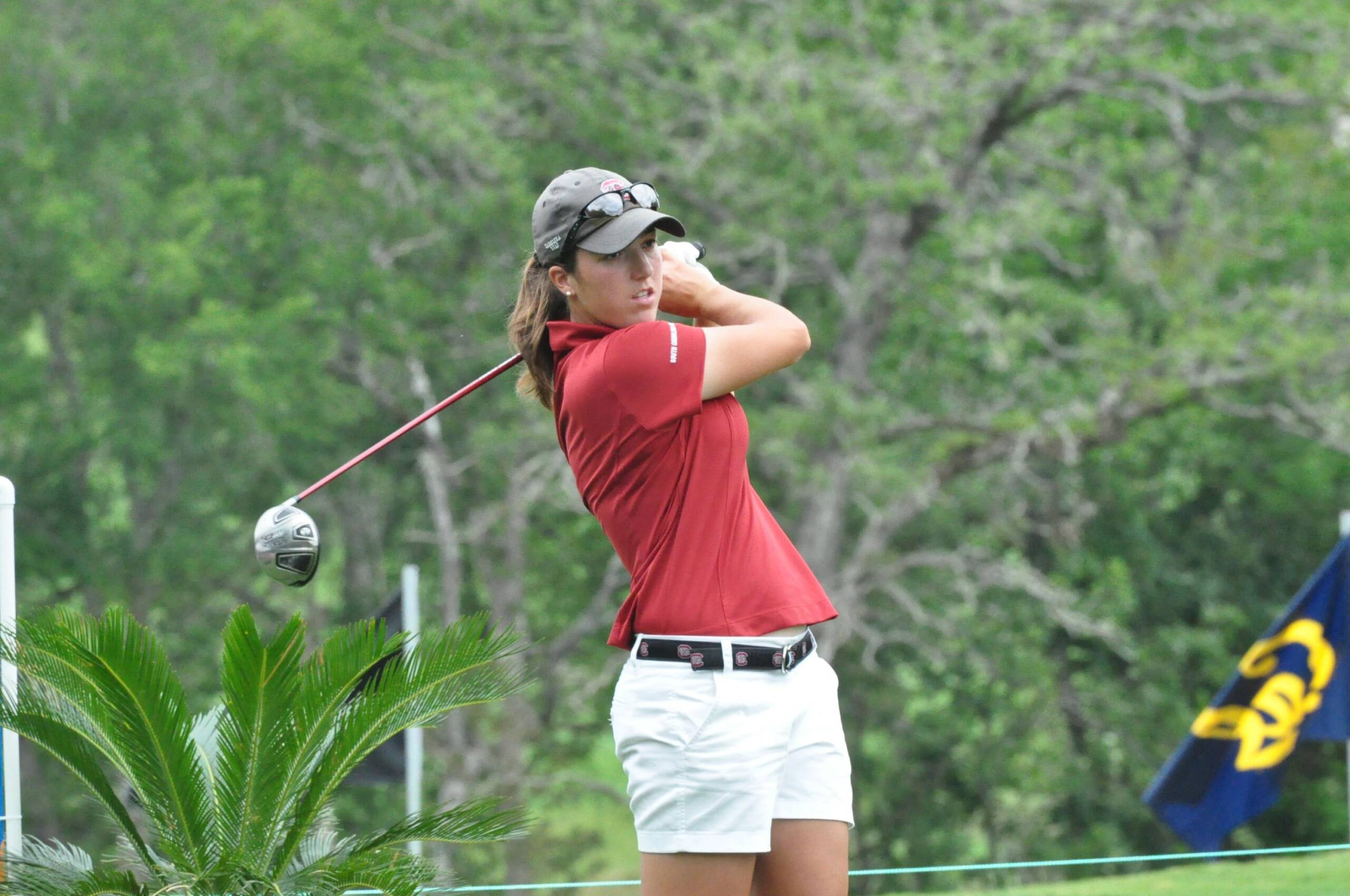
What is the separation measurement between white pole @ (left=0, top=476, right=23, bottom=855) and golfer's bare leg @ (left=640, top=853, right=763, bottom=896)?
186 centimetres

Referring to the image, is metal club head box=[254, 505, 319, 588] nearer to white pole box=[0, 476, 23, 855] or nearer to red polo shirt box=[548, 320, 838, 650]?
white pole box=[0, 476, 23, 855]

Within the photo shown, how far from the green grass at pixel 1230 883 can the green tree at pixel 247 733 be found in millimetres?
2777

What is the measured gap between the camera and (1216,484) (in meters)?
17.4

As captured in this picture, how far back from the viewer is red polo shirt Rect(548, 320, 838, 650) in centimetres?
240

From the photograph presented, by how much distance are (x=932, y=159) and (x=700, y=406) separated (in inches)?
431

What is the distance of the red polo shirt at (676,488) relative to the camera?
2.40 meters

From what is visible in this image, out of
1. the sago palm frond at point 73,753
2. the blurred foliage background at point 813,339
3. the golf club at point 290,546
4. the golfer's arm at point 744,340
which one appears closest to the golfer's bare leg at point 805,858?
the golfer's arm at point 744,340

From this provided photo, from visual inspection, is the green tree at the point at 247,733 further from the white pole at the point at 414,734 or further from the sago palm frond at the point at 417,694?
the white pole at the point at 414,734

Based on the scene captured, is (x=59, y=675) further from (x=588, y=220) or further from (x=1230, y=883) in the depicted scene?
(x=1230, y=883)

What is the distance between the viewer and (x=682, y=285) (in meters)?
2.61

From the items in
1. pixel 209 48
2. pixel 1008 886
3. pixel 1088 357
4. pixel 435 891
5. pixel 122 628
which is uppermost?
pixel 209 48

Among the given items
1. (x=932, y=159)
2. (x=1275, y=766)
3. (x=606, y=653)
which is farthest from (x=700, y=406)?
(x=606, y=653)

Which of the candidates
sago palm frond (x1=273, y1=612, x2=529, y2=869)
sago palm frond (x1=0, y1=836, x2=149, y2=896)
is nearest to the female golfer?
sago palm frond (x1=273, y1=612, x2=529, y2=869)

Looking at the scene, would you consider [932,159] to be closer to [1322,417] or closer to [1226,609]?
[1322,417]
